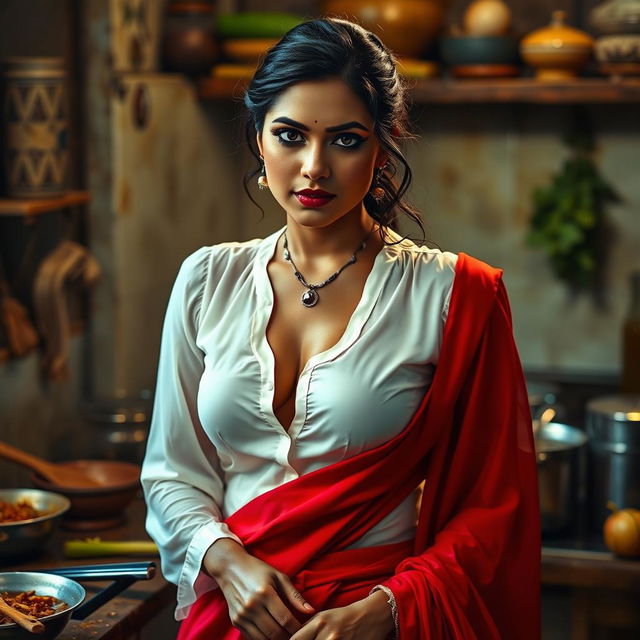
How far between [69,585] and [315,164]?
2.28 ft

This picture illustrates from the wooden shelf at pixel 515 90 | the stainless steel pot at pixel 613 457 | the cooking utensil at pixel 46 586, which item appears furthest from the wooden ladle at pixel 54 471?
the wooden shelf at pixel 515 90

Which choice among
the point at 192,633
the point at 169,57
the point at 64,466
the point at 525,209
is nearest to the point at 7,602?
the point at 192,633

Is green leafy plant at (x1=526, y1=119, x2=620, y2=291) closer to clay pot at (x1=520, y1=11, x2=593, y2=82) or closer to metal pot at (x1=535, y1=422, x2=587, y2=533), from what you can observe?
clay pot at (x1=520, y1=11, x2=593, y2=82)

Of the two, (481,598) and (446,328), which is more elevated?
Result: (446,328)

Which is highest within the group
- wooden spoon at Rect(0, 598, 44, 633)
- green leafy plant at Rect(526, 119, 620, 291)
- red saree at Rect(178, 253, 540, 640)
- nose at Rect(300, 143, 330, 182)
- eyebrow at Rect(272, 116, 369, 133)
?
eyebrow at Rect(272, 116, 369, 133)

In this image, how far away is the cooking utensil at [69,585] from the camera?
Answer: 1.47 metres

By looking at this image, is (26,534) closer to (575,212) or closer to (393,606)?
(393,606)

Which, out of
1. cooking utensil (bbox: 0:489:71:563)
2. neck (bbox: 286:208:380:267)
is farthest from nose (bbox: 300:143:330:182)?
cooking utensil (bbox: 0:489:71:563)

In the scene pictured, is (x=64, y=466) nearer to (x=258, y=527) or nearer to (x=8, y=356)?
(x=8, y=356)

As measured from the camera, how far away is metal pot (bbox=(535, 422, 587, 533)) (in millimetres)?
2299

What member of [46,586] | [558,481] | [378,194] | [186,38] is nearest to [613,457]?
[558,481]

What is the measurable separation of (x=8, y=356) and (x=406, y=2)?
4.95 feet

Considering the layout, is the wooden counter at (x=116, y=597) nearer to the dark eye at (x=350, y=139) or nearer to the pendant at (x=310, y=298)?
the pendant at (x=310, y=298)

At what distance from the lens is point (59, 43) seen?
256cm
